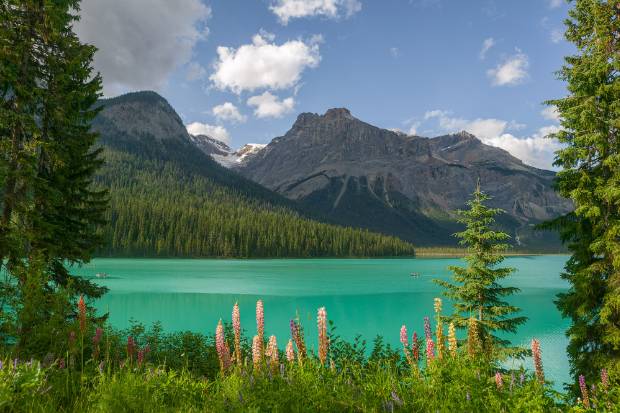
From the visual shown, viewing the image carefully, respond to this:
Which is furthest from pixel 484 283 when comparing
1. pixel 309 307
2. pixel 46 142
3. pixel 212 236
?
pixel 212 236

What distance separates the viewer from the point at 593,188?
12938 millimetres

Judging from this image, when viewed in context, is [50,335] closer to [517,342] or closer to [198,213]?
[517,342]

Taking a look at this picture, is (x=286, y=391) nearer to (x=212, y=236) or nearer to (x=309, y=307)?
(x=309, y=307)

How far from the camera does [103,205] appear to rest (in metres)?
15.1

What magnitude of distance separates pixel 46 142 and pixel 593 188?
18.4 metres

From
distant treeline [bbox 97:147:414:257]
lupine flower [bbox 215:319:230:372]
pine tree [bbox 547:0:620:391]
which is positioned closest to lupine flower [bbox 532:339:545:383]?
lupine flower [bbox 215:319:230:372]

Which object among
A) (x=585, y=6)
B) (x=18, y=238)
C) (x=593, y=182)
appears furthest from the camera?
(x=585, y=6)

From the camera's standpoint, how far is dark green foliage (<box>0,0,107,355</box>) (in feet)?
37.8

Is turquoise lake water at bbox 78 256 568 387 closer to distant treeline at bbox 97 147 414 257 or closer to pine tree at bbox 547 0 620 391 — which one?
pine tree at bbox 547 0 620 391

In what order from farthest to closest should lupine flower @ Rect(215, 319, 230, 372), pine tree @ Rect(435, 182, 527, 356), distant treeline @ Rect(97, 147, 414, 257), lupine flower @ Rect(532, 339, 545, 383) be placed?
distant treeline @ Rect(97, 147, 414, 257), pine tree @ Rect(435, 182, 527, 356), lupine flower @ Rect(532, 339, 545, 383), lupine flower @ Rect(215, 319, 230, 372)

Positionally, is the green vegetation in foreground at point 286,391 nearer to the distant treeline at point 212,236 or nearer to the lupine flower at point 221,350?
the lupine flower at point 221,350

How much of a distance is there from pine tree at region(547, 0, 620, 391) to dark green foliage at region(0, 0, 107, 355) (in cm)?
1629

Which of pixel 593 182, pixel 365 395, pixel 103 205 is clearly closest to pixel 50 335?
pixel 365 395

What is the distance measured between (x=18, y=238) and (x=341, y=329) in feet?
89.6
